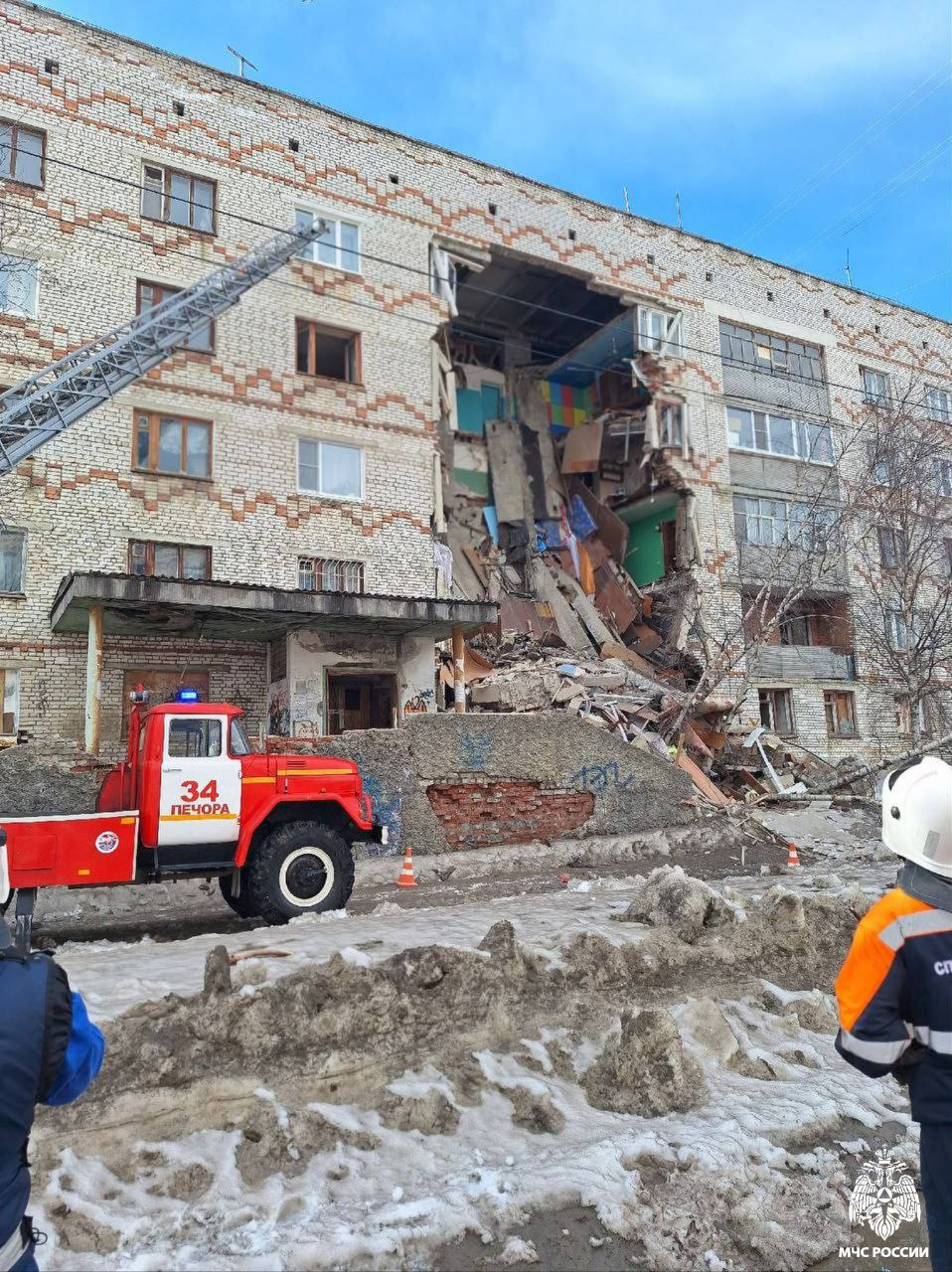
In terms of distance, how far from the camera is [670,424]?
24.8m

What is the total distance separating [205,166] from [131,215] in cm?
232

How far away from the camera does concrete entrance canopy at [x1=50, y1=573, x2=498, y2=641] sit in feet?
42.2

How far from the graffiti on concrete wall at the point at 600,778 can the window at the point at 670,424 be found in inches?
535

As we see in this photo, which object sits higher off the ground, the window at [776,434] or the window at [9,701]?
the window at [776,434]

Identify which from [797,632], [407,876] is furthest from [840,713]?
[407,876]

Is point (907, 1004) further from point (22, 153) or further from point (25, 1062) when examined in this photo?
point (22, 153)

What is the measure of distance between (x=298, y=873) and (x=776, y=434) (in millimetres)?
23088

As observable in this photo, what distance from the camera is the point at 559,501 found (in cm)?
2767

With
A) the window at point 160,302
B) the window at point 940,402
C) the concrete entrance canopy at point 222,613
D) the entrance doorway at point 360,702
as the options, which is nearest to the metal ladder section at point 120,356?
the window at point 160,302

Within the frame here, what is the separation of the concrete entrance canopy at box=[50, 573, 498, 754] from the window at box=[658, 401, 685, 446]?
11.4m

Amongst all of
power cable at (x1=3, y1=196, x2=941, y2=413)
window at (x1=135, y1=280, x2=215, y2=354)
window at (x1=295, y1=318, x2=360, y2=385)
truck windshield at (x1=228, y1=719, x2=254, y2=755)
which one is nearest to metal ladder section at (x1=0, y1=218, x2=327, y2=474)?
window at (x1=135, y1=280, x2=215, y2=354)

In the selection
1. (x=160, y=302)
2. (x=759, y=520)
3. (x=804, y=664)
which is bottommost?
(x=804, y=664)

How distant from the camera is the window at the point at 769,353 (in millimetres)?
26312

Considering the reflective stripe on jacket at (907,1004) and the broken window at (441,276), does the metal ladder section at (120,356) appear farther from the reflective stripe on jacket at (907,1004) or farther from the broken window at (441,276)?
the reflective stripe on jacket at (907,1004)
